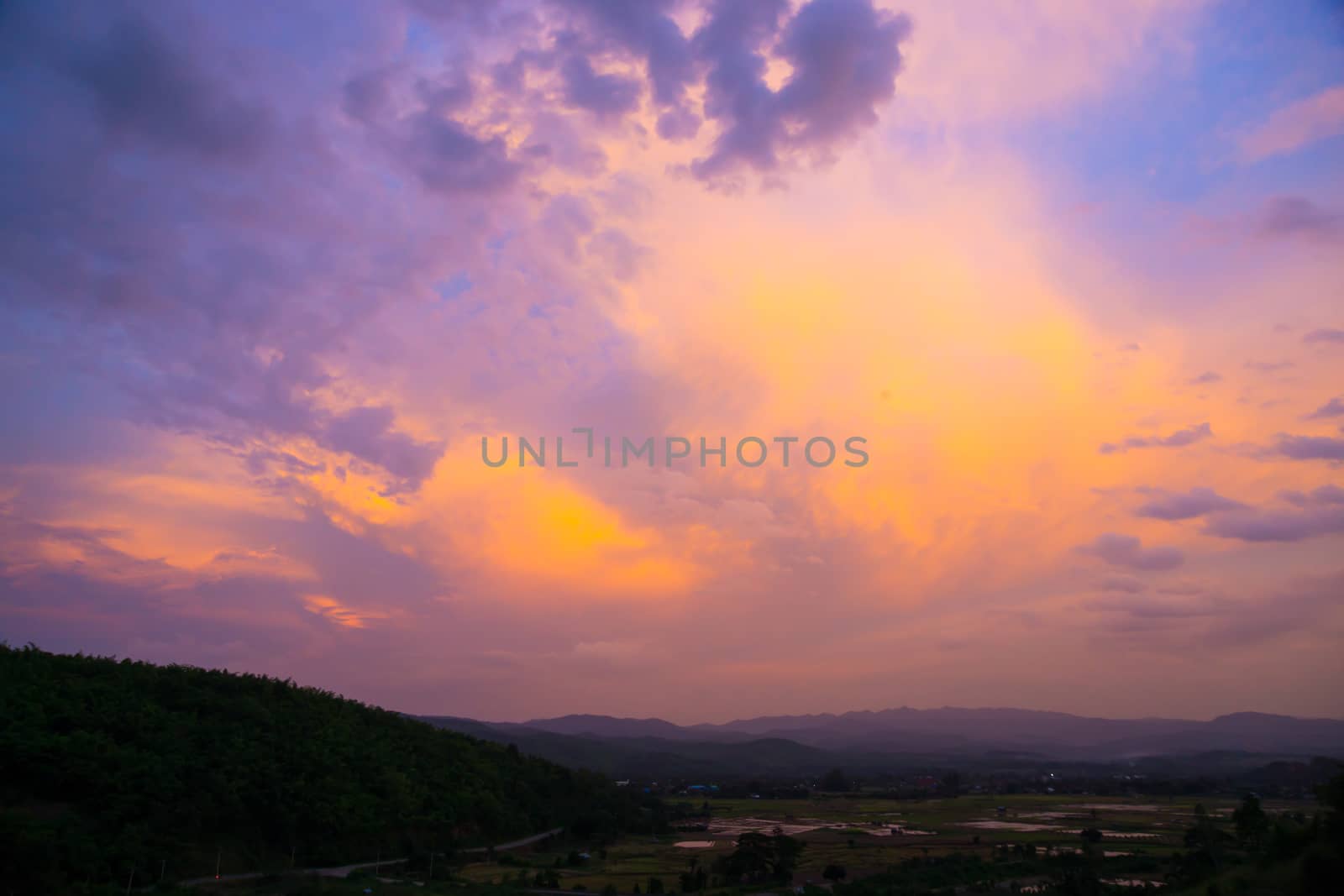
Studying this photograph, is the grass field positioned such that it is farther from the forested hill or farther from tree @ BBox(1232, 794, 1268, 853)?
the forested hill

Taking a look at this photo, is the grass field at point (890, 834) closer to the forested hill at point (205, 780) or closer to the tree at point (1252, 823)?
the tree at point (1252, 823)

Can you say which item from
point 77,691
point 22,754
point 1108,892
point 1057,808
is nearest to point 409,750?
point 77,691

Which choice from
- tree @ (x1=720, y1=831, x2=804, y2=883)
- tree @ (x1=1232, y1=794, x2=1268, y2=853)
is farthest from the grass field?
tree @ (x1=1232, y1=794, x2=1268, y2=853)

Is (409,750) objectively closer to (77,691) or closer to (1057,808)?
(77,691)

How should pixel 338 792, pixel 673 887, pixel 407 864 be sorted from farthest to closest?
pixel 338 792, pixel 407 864, pixel 673 887

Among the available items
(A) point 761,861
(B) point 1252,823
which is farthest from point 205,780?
(B) point 1252,823

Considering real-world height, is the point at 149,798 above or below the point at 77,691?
below

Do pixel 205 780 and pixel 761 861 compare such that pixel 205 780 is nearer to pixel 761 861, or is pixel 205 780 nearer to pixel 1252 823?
pixel 761 861

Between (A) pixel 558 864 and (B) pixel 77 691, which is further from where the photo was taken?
(A) pixel 558 864
